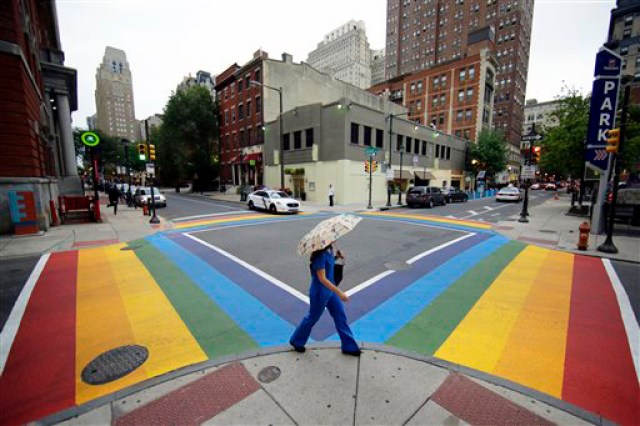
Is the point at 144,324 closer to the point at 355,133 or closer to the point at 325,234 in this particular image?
the point at 325,234

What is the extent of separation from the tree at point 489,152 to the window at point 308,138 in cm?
2953

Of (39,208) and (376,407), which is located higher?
(39,208)

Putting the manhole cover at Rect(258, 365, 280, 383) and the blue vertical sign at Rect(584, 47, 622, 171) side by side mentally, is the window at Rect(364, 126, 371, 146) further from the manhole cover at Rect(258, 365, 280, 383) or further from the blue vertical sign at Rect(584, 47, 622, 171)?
the manhole cover at Rect(258, 365, 280, 383)

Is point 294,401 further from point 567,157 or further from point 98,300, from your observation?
point 567,157

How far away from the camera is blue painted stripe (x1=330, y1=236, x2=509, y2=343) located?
4.17 metres

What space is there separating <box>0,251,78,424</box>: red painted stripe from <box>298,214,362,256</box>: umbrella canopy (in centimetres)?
285

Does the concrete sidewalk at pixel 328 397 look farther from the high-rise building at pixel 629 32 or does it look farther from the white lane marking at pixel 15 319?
the high-rise building at pixel 629 32

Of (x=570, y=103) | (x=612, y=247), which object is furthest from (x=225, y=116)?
(x=612, y=247)

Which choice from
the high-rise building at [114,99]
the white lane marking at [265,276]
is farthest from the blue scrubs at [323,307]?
the high-rise building at [114,99]

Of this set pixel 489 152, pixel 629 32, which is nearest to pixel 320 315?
pixel 489 152

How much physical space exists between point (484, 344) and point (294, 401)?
9.15 feet

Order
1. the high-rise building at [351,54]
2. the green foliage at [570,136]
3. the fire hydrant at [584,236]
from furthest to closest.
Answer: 1. the high-rise building at [351,54]
2. the green foliage at [570,136]
3. the fire hydrant at [584,236]

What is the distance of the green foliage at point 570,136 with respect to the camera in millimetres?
18047

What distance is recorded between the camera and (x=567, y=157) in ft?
62.4
